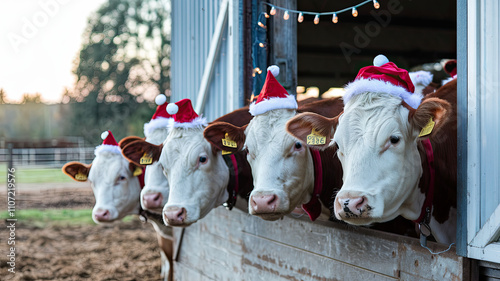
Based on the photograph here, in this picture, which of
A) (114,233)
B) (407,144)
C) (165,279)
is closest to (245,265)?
(407,144)

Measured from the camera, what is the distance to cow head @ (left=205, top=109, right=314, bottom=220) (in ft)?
9.95

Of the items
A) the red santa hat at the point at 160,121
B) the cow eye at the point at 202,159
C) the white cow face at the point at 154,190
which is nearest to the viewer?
the cow eye at the point at 202,159

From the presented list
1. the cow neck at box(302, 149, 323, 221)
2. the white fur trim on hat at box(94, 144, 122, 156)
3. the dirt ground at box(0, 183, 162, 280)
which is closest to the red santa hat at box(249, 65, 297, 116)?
the cow neck at box(302, 149, 323, 221)

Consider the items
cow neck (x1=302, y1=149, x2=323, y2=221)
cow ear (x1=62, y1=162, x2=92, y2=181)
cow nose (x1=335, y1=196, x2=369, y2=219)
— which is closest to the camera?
cow nose (x1=335, y1=196, x2=369, y2=219)

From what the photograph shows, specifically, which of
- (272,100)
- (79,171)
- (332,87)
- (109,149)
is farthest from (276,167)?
(332,87)

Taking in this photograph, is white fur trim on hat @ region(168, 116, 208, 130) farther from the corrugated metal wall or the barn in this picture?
the corrugated metal wall

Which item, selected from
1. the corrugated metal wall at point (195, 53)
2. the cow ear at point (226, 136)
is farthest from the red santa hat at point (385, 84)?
the corrugated metal wall at point (195, 53)

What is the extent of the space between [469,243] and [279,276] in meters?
1.64

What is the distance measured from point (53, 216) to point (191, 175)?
928 cm

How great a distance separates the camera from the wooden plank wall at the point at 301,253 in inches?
104

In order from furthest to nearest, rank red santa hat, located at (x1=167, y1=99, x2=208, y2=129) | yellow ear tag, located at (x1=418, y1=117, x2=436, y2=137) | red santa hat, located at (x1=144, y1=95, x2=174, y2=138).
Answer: red santa hat, located at (x1=144, y1=95, x2=174, y2=138) < red santa hat, located at (x1=167, y1=99, x2=208, y2=129) < yellow ear tag, located at (x1=418, y1=117, x2=436, y2=137)

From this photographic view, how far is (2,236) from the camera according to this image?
33.0ft

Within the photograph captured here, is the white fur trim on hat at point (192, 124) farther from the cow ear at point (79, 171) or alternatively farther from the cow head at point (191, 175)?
the cow ear at point (79, 171)

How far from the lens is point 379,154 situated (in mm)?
2480
